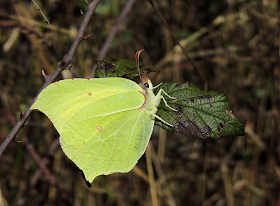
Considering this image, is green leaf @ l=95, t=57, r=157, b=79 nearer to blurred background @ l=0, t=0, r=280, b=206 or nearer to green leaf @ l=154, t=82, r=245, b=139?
green leaf @ l=154, t=82, r=245, b=139

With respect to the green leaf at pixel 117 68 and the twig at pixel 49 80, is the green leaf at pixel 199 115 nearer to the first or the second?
the green leaf at pixel 117 68

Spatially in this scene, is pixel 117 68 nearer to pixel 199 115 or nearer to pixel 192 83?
pixel 199 115

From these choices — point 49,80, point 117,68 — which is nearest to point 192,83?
point 117,68

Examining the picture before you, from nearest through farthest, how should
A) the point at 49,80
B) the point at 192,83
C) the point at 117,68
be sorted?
the point at 49,80 < the point at 117,68 < the point at 192,83

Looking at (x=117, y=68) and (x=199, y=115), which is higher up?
(x=117, y=68)

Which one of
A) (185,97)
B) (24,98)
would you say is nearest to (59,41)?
(24,98)

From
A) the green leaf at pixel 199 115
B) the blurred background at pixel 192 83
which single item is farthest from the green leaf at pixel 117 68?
the blurred background at pixel 192 83
